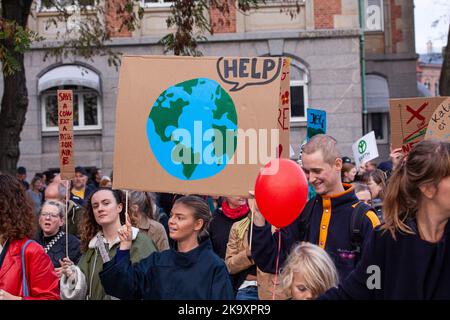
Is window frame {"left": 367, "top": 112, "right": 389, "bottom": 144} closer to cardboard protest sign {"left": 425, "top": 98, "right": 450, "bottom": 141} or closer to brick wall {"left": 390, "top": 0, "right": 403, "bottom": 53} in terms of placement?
brick wall {"left": 390, "top": 0, "right": 403, "bottom": 53}

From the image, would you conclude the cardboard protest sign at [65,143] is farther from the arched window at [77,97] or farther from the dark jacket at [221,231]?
the arched window at [77,97]

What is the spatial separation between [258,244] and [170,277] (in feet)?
2.01

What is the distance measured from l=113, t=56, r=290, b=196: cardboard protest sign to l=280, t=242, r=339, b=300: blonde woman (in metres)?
1.26

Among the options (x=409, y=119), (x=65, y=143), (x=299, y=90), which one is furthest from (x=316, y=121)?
(x=299, y=90)

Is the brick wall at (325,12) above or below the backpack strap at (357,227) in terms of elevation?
above

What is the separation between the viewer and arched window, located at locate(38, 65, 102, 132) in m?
22.5

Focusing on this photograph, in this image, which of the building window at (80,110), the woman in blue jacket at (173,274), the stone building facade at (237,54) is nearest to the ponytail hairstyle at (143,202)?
the woman in blue jacket at (173,274)

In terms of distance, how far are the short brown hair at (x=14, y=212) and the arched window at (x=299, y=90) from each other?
58.0ft

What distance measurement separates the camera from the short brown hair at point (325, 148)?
17.9 ft

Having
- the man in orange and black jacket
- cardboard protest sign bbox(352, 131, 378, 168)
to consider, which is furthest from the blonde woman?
cardboard protest sign bbox(352, 131, 378, 168)

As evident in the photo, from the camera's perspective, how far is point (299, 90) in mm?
23016

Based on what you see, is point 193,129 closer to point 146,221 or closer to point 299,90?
point 146,221

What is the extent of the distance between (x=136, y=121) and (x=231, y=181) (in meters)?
0.74
